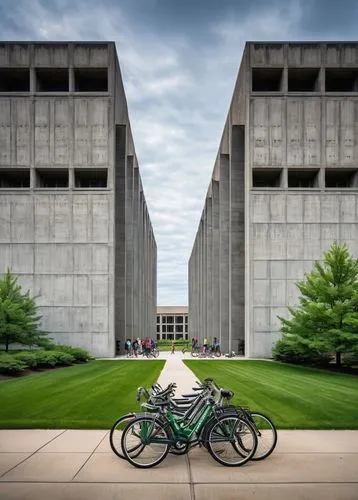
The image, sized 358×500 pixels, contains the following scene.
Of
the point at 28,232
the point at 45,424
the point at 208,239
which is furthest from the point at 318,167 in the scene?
the point at 45,424

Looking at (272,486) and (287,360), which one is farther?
(287,360)

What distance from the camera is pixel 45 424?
11.6m

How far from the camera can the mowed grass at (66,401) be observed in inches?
472

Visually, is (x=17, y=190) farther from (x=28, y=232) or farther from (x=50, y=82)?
(x=50, y=82)

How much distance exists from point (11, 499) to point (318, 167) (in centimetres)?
4207

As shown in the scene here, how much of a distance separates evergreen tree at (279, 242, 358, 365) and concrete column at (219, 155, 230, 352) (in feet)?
88.3

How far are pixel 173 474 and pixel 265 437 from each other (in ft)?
6.27

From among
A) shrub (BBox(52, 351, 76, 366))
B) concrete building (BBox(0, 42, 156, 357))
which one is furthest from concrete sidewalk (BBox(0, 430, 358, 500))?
concrete building (BBox(0, 42, 156, 357))

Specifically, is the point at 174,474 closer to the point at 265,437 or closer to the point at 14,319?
the point at 265,437

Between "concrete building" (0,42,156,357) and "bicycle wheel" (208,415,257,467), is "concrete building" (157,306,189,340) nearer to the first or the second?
"concrete building" (0,42,156,357)

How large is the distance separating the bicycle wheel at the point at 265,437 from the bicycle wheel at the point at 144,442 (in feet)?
5.16

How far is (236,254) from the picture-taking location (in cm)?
5072

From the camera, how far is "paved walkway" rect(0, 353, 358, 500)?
6.96 metres

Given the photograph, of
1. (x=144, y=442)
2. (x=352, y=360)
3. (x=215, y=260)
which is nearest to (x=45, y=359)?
(x=352, y=360)
